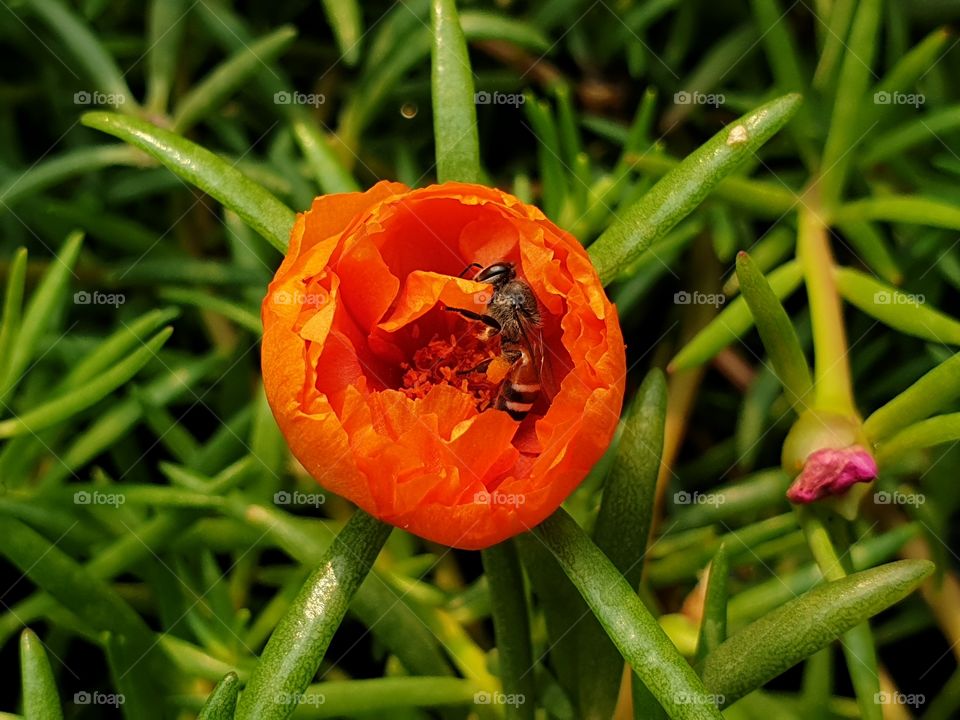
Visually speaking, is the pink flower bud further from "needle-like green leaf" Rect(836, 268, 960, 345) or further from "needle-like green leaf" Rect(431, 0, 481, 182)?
"needle-like green leaf" Rect(431, 0, 481, 182)

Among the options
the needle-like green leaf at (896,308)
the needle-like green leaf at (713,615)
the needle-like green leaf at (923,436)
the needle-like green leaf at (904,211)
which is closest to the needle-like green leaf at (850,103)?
the needle-like green leaf at (904,211)

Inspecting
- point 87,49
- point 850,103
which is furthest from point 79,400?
point 850,103

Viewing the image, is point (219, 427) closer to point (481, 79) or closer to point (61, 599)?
point (61, 599)

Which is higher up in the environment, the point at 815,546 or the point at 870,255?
the point at 870,255

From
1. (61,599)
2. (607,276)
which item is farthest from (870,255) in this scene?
(61,599)

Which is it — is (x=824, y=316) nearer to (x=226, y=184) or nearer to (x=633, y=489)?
(x=633, y=489)

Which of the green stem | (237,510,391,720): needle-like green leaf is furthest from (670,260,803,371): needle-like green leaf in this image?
(237,510,391,720): needle-like green leaf
